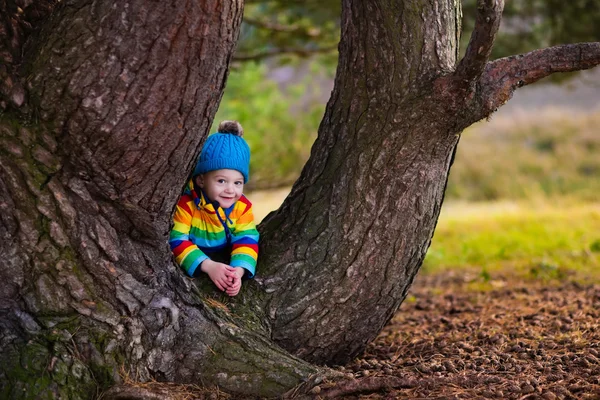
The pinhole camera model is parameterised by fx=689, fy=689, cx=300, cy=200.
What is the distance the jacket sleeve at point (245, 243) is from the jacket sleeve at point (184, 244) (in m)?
0.15

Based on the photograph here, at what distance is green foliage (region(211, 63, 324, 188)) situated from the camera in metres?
8.77

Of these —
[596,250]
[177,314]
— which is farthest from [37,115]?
[596,250]

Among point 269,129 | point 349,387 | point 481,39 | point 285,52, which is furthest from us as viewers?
point 269,129

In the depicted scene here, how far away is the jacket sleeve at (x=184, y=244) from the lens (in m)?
3.09

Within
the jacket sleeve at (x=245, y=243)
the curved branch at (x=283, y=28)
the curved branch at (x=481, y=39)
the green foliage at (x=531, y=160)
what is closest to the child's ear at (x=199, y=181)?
the jacket sleeve at (x=245, y=243)

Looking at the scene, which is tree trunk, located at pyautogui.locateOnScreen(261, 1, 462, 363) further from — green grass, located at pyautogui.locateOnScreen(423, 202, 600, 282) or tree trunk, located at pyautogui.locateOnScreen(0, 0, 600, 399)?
green grass, located at pyautogui.locateOnScreen(423, 202, 600, 282)

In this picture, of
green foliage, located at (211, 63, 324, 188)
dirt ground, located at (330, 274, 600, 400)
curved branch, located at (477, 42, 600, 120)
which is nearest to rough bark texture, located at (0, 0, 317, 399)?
dirt ground, located at (330, 274, 600, 400)

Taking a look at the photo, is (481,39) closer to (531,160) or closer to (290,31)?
(290,31)

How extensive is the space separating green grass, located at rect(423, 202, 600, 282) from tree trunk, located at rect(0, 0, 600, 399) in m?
3.27

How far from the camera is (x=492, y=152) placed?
13.7 metres

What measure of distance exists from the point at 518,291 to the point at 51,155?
391 cm

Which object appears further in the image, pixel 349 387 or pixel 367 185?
pixel 367 185

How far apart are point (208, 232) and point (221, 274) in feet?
0.86

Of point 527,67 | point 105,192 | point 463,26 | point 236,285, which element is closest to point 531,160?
point 463,26
